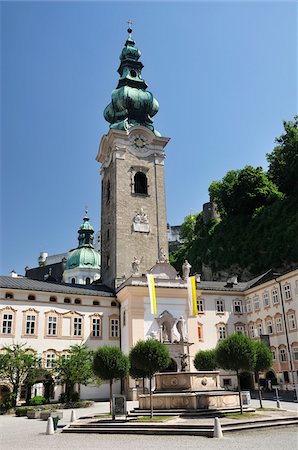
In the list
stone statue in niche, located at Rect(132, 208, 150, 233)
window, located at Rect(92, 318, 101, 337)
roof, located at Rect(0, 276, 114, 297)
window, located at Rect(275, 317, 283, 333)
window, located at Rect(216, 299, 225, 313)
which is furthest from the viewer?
stone statue in niche, located at Rect(132, 208, 150, 233)

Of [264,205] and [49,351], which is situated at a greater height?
[264,205]

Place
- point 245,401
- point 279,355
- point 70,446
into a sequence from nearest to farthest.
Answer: point 70,446 < point 245,401 < point 279,355

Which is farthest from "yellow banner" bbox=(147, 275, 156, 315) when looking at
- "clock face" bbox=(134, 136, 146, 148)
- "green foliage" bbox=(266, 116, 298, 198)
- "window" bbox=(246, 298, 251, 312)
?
"green foliage" bbox=(266, 116, 298, 198)

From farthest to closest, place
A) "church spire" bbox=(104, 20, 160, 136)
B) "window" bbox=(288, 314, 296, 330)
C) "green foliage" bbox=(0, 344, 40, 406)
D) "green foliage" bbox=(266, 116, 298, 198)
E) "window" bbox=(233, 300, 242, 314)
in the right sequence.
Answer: "green foliage" bbox=(266, 116, 298, 198) → "church spire" bbox=(104, 20, 160, 136) → "window" bbox=(233, 300, 242, 314) → "window" bbox=(288, 314, 296, 330) → "green foliage" bbox=(0, 344, 40, 406)

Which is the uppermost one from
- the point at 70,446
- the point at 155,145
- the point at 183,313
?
the point at 155,145

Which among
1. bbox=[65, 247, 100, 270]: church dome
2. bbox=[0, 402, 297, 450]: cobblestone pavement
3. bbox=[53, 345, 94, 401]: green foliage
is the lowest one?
bbox=[0, 402, 297, 450]: cobblestone pavement

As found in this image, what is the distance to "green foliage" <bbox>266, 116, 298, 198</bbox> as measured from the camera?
186 ft

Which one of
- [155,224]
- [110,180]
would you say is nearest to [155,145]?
[110,180]

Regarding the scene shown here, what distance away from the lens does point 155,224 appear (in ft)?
154

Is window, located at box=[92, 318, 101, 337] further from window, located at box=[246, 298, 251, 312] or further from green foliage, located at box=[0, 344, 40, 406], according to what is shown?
window, located at box=[246, 298, 251, 312]

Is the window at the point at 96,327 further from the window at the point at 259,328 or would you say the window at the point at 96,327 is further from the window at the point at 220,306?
the window at the point at 259,328

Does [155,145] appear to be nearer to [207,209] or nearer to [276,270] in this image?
[276,270]

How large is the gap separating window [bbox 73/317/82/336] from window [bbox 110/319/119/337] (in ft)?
9.36

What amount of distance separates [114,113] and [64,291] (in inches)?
958
